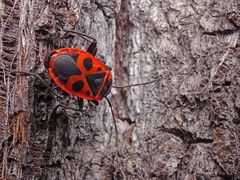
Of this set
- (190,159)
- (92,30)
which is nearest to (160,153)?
(190,159)

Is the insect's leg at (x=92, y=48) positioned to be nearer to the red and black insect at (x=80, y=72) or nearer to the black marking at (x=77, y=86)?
the red and black insect at (x=80, y=72)

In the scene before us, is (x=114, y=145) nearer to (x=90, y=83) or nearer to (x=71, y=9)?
(x=90, y=83)

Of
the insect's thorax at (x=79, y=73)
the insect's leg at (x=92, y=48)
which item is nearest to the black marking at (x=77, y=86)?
the insect's thorax at (x=79, y=73)

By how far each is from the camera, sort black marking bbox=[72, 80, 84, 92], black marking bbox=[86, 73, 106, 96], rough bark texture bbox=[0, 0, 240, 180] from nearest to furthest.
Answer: rough bark texture bbox=[0, 0, 240, 180], black marking bbox=[72, 80, 84, 92], black marking bbox=[86, 73, 106, 96]

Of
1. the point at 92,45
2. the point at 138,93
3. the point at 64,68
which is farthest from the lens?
the point at 138,93

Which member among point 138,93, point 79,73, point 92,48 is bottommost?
point 138,93

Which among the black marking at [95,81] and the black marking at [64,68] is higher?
the black marking at [64,68]

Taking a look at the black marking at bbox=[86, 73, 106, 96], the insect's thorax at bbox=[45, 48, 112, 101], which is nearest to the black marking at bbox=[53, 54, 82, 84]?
the insect's thorax at bbox=[45, 48, 112, 101]

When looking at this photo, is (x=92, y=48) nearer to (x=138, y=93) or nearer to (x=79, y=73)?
(x=79, y=73)

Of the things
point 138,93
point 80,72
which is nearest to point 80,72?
point 80,72

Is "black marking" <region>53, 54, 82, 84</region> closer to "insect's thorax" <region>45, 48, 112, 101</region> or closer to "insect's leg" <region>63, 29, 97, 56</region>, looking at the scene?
"insect's thorax" <region>45, 48, 112, 101</region>
